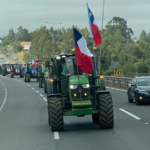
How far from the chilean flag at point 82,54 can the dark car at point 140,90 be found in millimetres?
A: 9143

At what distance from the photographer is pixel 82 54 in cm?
1414

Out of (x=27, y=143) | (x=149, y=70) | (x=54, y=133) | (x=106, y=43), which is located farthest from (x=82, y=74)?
(x=106, y=43)

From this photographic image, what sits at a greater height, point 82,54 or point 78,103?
point 82,54

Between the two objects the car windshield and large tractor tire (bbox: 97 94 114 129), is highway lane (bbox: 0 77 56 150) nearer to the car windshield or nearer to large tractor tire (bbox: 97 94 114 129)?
large tractor tire (bbox: 97 94 114 129)

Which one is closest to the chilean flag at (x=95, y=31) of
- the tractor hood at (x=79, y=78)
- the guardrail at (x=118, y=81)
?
the tractor hood at (x=79, y=78)

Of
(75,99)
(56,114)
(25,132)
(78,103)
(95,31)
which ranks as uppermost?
(95,31)

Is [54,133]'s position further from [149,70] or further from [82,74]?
[149,70]

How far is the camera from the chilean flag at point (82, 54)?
14.0 metres

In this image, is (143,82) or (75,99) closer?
(75,99)

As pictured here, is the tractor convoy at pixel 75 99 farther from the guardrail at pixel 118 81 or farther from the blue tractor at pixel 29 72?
the blue tractor at pixel 29 72

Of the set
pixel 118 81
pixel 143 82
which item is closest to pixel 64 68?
pixel 143 82

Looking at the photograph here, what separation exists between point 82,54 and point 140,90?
378 inches

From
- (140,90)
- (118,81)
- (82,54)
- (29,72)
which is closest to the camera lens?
(82,54)

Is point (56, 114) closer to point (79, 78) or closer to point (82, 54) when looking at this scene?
point (79, 78)
